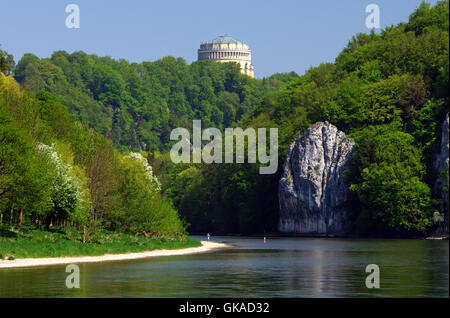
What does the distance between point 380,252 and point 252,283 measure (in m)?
36.1

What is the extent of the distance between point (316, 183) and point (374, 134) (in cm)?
1465

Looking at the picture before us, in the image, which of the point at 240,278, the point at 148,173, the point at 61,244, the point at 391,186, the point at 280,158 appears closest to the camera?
A: the point at 240,278

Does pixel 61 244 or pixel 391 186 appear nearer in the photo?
pixel 61 244

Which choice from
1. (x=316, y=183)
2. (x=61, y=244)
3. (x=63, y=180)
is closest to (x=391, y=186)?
(x=316, y=183)

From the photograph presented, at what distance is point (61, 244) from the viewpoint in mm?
80438

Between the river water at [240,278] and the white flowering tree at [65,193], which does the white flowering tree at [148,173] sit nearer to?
the white flowering tree at [65,193]

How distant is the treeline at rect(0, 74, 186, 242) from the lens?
80625 mm

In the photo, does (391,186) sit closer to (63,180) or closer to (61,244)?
(63,180)

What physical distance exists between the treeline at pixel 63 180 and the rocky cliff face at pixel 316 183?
4074cm

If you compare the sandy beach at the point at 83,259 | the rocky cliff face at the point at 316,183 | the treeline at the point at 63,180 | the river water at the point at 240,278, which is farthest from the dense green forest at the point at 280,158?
the river water at the point at 240,278

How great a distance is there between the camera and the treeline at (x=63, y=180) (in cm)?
8062

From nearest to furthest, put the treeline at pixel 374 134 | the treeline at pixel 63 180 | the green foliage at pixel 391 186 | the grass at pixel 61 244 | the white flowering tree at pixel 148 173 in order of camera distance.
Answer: the grass at pixel 61 244, the treeline at pixel 63 180, the green foliage at pixel 391 186, the treeline at pixel 374 134, the white flowering tree at pixel 148 173

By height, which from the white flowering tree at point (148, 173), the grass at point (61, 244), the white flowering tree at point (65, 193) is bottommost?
the grass at point (61, 244)
